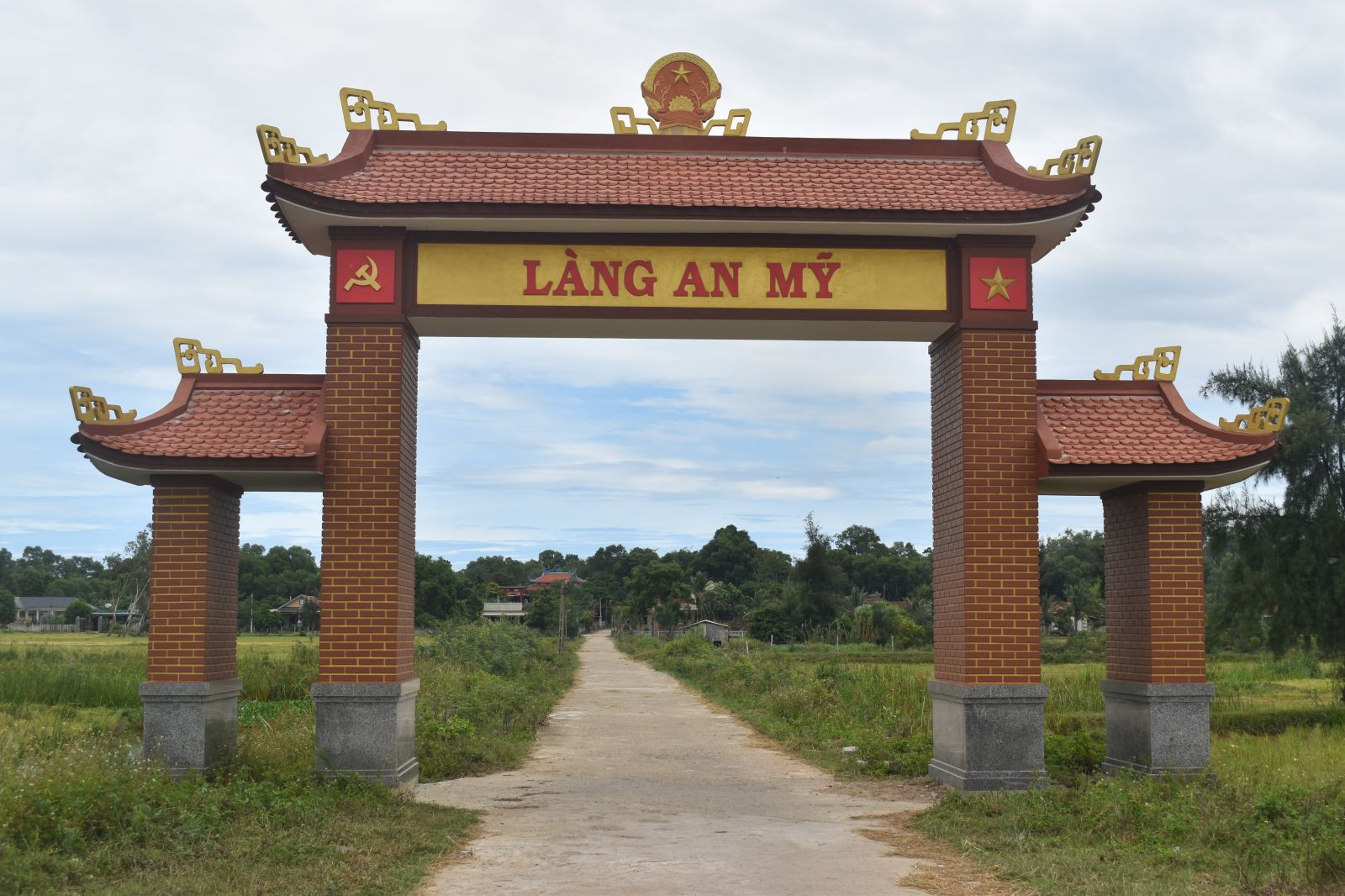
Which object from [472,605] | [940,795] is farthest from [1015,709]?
[472,605]

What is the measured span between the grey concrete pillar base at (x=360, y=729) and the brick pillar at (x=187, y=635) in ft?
3.27

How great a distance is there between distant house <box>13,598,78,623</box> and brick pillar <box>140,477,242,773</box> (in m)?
105

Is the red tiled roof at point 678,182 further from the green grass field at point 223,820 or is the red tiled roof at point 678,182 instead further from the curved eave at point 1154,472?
the green grass field at point 223,820

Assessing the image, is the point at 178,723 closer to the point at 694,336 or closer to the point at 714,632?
the point at 694,336

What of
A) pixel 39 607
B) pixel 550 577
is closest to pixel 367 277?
pixel 39 607

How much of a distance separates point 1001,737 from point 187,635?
753 cm

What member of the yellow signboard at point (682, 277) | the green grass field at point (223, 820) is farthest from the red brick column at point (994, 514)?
the green grass field at point (223, 820)

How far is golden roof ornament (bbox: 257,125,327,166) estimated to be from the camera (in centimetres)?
1084

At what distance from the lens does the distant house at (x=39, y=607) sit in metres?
104

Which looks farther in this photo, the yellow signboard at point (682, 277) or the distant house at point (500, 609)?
the distant house at point (500, 609)

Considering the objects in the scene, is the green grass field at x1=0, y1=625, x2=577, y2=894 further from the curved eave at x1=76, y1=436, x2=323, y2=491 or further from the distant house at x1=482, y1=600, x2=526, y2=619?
the distant house at x1=482, y1=600, x2=526, y2=619

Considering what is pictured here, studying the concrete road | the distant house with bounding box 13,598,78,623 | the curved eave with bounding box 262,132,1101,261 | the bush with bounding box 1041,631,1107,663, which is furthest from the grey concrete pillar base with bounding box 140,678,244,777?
the distant house with bounding box 13,598,78,623

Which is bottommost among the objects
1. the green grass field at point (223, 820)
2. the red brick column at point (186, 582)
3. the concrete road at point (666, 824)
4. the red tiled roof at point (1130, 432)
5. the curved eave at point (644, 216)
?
the concrete road at point (666, 824)

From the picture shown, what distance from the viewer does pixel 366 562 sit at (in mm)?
10805
